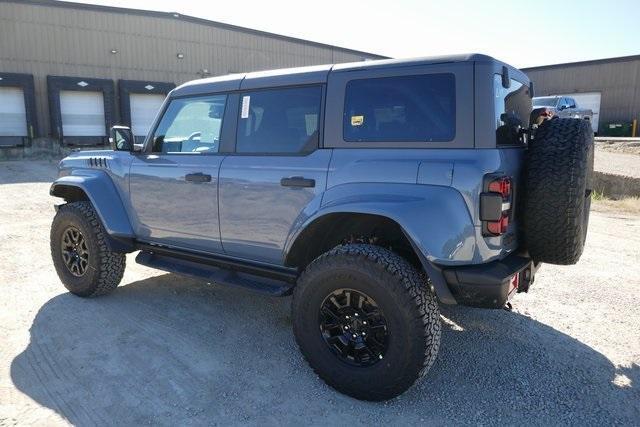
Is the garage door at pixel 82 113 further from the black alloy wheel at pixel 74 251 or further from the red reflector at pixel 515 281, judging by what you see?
the red reflector at pixel 515 281

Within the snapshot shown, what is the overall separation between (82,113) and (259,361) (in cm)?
1950

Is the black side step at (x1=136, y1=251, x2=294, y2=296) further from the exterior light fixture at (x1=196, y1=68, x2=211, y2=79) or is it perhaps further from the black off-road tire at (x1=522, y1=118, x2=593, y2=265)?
the exterior light fixture at (x1=196, y1=68, x2=211, y2=79)

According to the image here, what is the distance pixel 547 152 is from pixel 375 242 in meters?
1.23

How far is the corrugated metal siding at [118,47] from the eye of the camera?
18.1 m

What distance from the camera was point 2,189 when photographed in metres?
11.5

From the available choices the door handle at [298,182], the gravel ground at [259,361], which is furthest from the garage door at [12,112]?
the door handle at [298,182]

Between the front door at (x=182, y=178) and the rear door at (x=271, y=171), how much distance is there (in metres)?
0.19

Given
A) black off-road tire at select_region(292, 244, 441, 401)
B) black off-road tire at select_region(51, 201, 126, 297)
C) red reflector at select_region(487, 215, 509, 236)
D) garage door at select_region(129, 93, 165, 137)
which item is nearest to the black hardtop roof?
red reflector at select_region(487, 215, 509, 236)

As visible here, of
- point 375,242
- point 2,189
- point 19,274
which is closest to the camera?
point 375,242

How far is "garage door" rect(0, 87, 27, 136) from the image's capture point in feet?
58.9

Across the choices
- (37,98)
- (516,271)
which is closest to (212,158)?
(516,271)

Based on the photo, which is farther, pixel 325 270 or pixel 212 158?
pixel 212 158

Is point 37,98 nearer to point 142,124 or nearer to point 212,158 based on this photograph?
point 142,124

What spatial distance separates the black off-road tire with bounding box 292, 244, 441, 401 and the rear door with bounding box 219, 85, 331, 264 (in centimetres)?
45
